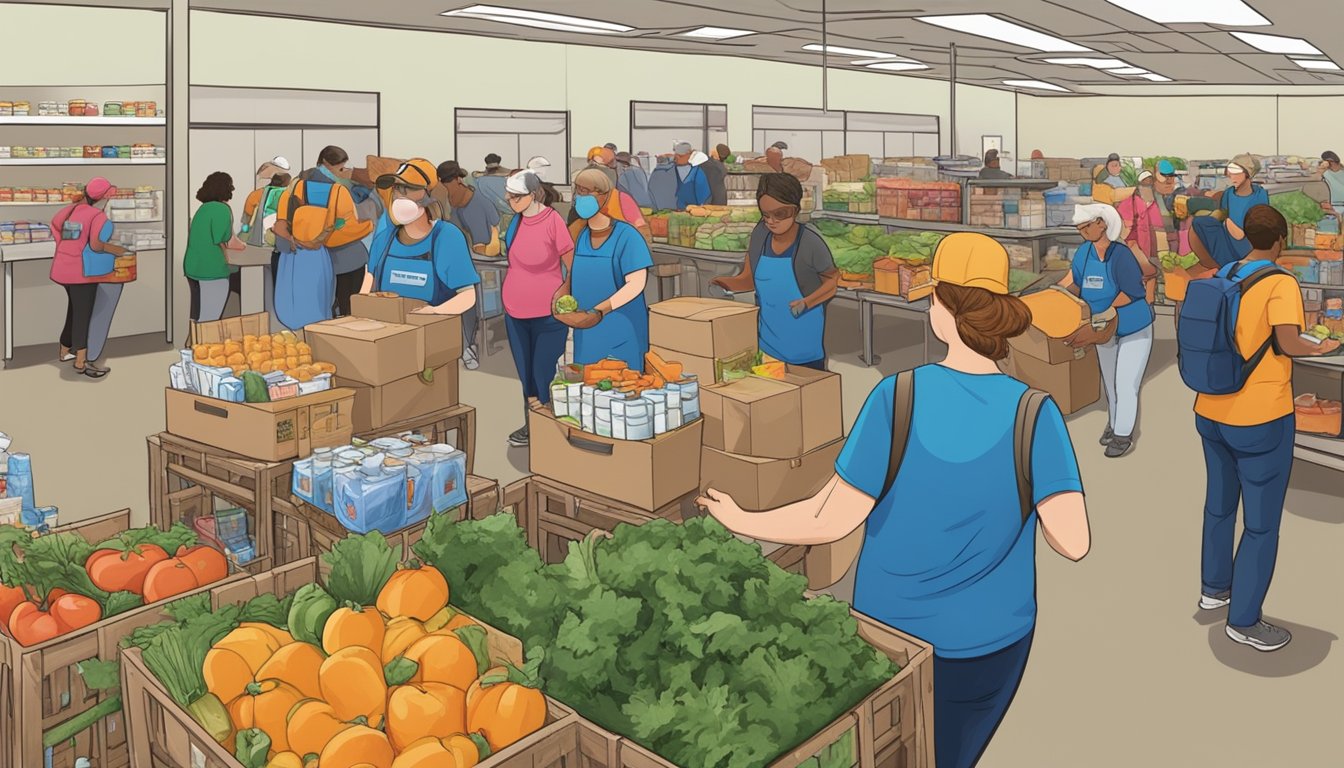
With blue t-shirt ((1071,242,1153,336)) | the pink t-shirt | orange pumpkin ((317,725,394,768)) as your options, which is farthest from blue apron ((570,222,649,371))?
orange pumpkin ((317,725,394,768))

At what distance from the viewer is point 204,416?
4.02 m

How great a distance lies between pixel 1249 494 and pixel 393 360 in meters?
3.10

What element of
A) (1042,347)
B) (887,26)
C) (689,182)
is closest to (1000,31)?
(887,26)

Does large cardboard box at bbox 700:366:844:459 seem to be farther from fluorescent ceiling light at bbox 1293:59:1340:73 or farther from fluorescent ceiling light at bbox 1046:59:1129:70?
fluorescent ceiling light at bbox 1293:59:1340:73

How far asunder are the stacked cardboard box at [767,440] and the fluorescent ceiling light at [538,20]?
23.0 feet

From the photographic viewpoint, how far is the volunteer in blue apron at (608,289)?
518 centimetres

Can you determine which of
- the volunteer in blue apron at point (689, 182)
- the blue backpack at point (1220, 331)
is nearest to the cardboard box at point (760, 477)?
the blue backpack at point (1220, 331)

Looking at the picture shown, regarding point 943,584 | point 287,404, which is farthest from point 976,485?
point 287,404

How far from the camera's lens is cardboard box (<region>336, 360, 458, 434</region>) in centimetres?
430

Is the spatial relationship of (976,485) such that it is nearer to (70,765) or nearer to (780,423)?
(780,423)

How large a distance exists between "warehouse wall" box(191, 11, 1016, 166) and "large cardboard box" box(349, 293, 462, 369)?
626 cm

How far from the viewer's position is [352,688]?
6.30 ft

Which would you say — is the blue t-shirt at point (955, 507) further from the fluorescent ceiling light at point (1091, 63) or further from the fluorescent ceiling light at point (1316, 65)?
the fluorescent ceiling light at point (1316, 65)

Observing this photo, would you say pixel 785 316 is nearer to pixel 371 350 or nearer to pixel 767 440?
pixel 767 440
